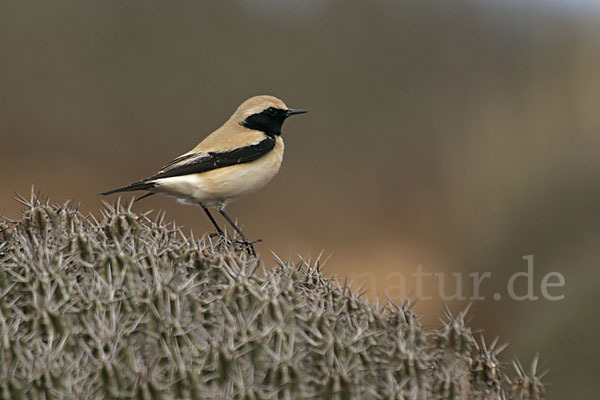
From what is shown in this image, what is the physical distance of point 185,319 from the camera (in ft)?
10.2

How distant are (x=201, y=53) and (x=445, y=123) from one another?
532 cm

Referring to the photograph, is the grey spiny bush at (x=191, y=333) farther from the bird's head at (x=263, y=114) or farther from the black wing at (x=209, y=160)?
the bird's head at (x=263, y=114)

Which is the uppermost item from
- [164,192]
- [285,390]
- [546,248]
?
[164,192]

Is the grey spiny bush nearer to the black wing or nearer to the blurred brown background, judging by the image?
the black wing

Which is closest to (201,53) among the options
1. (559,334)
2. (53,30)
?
(53,30)

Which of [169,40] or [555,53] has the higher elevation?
→ [169,40]

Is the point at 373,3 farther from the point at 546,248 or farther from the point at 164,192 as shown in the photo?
the point at 164,192

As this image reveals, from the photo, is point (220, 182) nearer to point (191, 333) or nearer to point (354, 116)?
point (191, 333)

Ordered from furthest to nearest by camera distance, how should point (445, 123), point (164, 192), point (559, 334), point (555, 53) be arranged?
point (445, 123)
point (555, 53)
point (559, 334)
point (164, 192)

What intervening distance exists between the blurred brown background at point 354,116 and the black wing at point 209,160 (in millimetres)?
5860

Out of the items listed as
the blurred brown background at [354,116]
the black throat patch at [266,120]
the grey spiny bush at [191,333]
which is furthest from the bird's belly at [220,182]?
the blurred brown background at [354,116]

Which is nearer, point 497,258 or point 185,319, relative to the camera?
point 185,319

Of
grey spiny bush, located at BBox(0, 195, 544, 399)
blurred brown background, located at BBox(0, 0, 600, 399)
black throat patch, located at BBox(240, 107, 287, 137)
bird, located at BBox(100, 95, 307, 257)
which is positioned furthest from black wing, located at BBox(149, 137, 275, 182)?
blurred brown background, located at BBox(0, 0, 600, 399)

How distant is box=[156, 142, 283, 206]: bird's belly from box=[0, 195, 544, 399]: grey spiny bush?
1.07 metres
